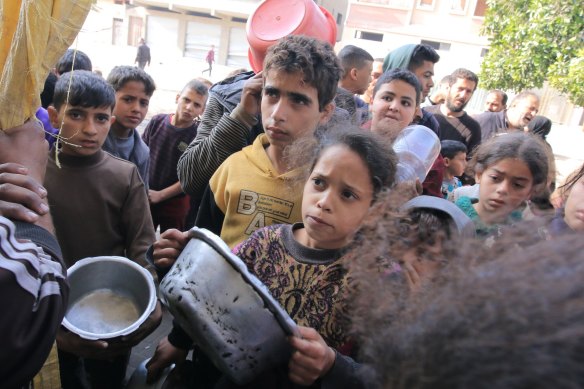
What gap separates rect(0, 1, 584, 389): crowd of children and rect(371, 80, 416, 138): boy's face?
10 mm

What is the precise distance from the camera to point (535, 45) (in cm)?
867

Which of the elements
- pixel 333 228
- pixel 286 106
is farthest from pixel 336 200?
pixel 286 106

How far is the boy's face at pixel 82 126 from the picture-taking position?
6.65 ft

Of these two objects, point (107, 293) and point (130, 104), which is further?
point (130, 104)

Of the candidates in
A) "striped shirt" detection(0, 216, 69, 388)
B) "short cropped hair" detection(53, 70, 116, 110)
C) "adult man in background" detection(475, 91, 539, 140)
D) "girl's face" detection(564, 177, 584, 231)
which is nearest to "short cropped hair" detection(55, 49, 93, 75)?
"short cropped hair" detection(53, 70, 116, 110)

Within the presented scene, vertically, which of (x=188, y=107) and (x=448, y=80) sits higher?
(x=448, y=80)

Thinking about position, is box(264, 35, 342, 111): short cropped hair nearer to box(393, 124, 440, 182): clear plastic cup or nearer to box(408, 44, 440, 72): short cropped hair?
box(393, 124, 440, 182): clear plastic cup

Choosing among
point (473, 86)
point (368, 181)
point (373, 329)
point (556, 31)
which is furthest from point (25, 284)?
point (556, 31)

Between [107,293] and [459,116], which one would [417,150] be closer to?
[107,293]

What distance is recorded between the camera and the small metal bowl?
1.42 meters

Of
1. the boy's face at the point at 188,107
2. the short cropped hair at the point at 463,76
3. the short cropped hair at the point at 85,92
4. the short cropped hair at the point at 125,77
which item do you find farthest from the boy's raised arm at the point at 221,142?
the short cropped hair at the point at 463,76

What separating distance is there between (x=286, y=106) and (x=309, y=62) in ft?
0.64

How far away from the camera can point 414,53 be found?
10.7 ft

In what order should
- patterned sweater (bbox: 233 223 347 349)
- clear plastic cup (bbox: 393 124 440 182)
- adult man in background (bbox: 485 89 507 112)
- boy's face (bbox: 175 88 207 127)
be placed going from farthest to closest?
adult man in background (bbox: 485 89 507 112), boy's face (bbox: 175 88 207 127), clear plastic cup (bbox: 393 124 440 182), patterned sweater (bbox: 233 223 347 349)
